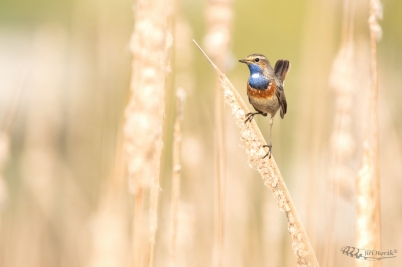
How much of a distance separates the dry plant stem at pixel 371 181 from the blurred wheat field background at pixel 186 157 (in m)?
0.03

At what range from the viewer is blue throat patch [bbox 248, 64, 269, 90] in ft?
5.53

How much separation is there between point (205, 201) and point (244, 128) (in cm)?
122

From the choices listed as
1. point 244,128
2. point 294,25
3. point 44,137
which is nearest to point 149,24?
point 244,128

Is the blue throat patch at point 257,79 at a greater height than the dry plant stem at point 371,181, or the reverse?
the blue throat patch at point 257,79

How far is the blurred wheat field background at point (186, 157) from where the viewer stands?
4.57 feet

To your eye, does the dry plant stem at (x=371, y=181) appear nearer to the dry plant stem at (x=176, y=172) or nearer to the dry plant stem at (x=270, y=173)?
the dry plant stem at (x=270, y=173)

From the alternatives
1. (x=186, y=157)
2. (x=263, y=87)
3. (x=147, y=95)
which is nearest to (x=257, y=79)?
(x=263, y=87)

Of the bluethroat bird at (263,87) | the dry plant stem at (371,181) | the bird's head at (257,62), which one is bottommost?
the dry plant stem at (371,181)

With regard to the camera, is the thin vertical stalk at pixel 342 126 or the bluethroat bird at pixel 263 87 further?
the bluethroat bird at pixel 263 87

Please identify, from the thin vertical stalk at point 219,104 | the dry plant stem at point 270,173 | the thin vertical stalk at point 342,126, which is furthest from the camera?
the thin vertical stalk at point 342,126

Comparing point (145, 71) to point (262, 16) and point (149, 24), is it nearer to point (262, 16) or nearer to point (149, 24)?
point (149, 24)

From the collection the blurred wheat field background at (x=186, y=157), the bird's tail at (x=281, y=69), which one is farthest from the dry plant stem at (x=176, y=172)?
the bird's tail at (x=281, y=69)

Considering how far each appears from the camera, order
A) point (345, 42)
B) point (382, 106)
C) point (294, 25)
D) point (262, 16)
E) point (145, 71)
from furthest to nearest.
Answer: point (262, 16) < point (294, 25) < point (382, 106) < point (345, 42) < point (145, 71)

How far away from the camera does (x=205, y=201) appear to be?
2.35 meters
